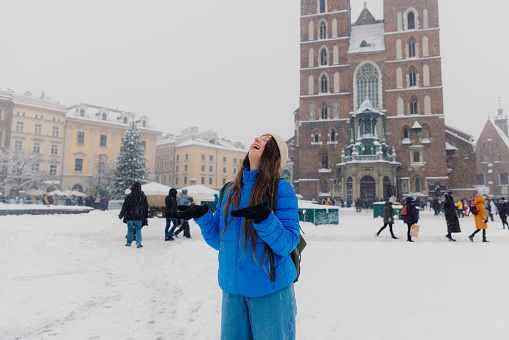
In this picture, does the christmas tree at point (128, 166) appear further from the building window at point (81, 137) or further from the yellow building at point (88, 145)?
the building window at point (81, 137)

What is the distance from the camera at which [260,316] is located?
5.96 ft

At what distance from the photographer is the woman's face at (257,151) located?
1962mm

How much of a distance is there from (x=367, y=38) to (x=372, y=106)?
33.8ft

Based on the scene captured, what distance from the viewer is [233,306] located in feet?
6.21

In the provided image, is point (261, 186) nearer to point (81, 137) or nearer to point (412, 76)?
point (412, 76)

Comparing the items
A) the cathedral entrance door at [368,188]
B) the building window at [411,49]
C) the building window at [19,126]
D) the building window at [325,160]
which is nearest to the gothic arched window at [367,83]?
the building window at [411,49]

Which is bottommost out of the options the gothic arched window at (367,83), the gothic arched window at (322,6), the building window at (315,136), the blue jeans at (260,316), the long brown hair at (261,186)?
the blue jeans at (260,316)

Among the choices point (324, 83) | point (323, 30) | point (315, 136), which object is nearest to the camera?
point (315, 136)

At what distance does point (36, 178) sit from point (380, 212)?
36.8m

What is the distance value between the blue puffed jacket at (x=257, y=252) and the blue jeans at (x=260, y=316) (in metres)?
0.06

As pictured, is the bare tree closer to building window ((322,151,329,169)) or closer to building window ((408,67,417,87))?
building window ((322,151,329,169))

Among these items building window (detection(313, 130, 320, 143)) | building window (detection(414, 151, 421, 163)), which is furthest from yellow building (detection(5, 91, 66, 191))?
building window (detection(414, 151, 421, 163))

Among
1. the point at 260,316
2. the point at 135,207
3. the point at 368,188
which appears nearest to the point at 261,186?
the point at 260,316

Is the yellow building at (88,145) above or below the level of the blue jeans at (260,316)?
above
